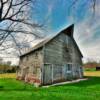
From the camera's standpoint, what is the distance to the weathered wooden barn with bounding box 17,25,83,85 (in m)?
23.0

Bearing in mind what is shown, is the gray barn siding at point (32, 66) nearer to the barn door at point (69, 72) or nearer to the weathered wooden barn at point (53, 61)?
the weathered wooden barn at point (53, 61)

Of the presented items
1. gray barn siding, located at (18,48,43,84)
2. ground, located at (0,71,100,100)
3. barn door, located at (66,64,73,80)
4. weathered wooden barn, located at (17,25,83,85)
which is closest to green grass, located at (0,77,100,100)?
ground, located at (0,71,100,100)

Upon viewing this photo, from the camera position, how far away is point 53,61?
24.4 m

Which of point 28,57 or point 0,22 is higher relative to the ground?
point 0,22

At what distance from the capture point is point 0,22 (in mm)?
18625

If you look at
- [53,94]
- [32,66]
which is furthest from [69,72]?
[53,94]

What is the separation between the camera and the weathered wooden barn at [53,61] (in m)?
23.0

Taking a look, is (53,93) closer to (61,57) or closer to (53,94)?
(53,94)

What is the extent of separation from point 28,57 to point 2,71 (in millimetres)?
28372

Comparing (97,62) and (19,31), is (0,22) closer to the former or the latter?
(19,31)

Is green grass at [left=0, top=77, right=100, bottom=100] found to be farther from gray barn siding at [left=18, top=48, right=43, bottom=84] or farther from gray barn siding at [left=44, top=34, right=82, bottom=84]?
gray barn siding at [left=44, top=34, right=82, bottom=84]

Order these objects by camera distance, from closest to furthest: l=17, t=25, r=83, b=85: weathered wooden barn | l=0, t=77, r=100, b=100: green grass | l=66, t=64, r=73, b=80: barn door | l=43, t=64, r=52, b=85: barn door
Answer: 1. l=0, t=77, r=100, b=100: green grass
2. l=43, t=64, r=52, b=85: barn door
3. l=17, t=25, r=83, b=85: weathered wooden barn
4. l=66, t=64, r=73, b=80: barn door

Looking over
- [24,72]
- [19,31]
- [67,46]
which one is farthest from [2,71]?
[19,31]

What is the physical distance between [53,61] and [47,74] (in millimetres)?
2062
